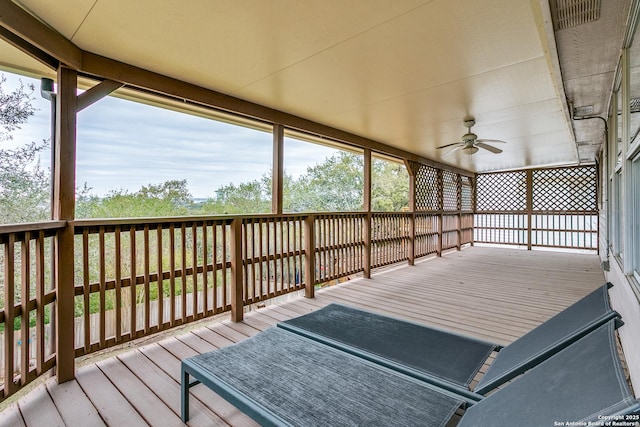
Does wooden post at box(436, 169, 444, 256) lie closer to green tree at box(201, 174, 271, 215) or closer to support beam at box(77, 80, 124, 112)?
green tree at box(201, 174, 271, 215)

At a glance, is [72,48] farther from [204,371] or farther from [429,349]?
[429,349]

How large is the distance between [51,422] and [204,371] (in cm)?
93

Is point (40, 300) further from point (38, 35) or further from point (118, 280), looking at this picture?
point (38, 35)

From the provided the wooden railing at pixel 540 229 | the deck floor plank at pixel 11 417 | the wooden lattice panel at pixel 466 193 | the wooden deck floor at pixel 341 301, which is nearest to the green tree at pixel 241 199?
the wooden deck floor at pixel 341 301

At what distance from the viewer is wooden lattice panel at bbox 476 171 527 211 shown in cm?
970

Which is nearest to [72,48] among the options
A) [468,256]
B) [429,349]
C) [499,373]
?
[429,349]

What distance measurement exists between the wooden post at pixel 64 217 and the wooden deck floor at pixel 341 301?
0.70 feet

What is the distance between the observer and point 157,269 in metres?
2.68

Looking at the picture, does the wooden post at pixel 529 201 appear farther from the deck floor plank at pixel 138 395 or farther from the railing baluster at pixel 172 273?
the deck floor plank at pixel 138 395

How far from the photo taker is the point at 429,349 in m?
2.01

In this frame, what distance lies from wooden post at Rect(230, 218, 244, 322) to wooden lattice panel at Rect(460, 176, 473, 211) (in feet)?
26.5

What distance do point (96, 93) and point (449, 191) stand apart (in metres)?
8.44

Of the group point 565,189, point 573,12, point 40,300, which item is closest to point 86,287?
point 40,300

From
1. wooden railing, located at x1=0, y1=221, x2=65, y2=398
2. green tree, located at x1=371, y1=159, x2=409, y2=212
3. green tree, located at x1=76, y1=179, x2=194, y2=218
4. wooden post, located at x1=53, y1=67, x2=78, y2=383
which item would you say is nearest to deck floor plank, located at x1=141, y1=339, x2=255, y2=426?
wooden post, located at x1=53, y1=67, x2=78, y2=383
